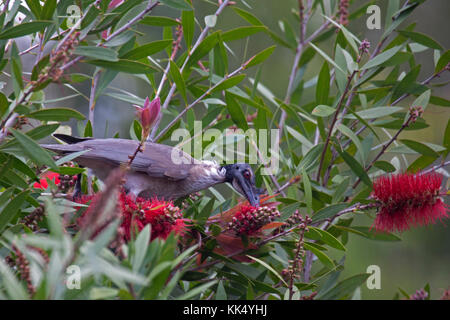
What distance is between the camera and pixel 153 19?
2.06 meters

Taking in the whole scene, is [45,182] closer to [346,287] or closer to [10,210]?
[10,210]

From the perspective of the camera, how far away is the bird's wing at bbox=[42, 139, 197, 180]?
2438 millimetres

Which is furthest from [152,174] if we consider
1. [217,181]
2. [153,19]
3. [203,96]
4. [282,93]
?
[282,93]

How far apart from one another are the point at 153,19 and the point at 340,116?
90cm

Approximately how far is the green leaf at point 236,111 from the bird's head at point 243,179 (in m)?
0.33

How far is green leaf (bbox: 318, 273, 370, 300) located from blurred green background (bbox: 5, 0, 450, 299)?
294 centimetres

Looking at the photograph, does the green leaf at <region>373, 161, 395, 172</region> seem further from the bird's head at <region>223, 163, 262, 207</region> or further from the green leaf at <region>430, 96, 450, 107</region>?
the bird's head at <region>223, 163, 262, 207</region>

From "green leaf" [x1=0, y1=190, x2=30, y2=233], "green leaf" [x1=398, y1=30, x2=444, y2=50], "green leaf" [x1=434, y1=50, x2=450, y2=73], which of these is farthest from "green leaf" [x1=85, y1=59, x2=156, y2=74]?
"green leaf" [x1=434, y1=50, x2=450, y2=73]

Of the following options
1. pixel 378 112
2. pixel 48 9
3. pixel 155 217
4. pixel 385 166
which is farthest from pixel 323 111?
pixel 48 9

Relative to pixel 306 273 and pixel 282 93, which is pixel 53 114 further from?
pixel 282 93

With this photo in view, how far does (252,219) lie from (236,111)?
2.02 ft

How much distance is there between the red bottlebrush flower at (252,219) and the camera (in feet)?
6.01

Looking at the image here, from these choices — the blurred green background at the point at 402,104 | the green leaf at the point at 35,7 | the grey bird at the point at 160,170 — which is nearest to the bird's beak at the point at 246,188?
the grey bird at the point at 160,170

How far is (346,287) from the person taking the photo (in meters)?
1.76
